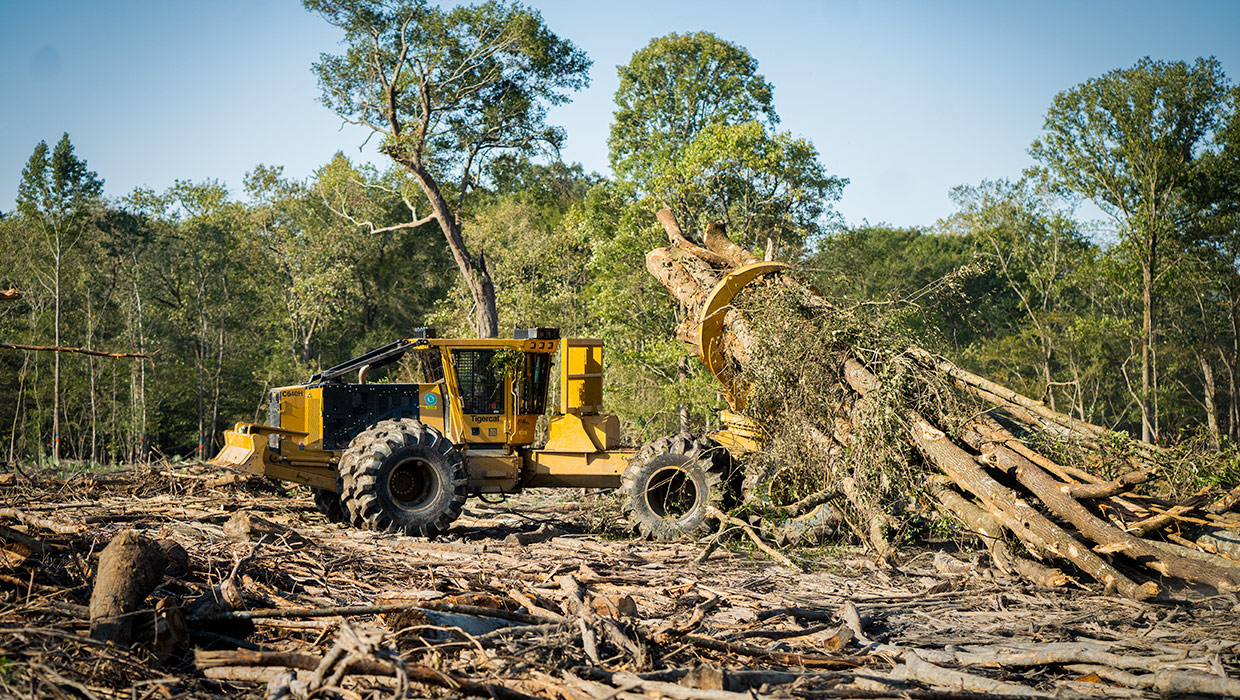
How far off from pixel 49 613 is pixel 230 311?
3644 cm

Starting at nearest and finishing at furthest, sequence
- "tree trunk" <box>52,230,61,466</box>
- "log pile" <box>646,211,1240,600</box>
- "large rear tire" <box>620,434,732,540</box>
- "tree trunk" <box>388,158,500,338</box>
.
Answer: "log pile" <box>646,211,1240,600</box> < "large rear tire" <box>620,434,732,540</box> < "tree trunk" <box>388,158,500,338</box> < "tree trunk" <box>52,230,61,466</box>

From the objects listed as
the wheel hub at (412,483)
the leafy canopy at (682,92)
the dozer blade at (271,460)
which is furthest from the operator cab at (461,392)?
the leafy canopy at (682,92)

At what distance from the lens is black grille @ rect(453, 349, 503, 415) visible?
11.4 metres

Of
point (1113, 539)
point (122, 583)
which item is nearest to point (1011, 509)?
point (1113, 539)

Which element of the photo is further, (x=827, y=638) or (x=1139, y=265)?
(x=1139, y=265)

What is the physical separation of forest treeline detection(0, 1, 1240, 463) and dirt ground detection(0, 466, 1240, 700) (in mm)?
10762

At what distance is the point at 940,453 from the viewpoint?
8.42m

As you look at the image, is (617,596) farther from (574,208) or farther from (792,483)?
(574,208)

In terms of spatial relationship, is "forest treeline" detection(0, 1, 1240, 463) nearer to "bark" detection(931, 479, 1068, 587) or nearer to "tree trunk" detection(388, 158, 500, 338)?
"tree trunk" detection(388, 158, 500, 338)

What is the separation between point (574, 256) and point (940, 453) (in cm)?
2520

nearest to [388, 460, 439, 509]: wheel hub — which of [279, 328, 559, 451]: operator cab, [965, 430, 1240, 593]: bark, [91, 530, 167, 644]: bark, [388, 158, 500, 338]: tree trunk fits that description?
[279, 328, 559, 451]: operator cab

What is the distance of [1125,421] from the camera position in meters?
37.3

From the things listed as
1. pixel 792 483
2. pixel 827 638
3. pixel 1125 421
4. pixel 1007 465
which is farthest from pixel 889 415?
pixel 1125 421

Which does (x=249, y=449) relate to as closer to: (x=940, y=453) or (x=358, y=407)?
(x=358, y=407)
